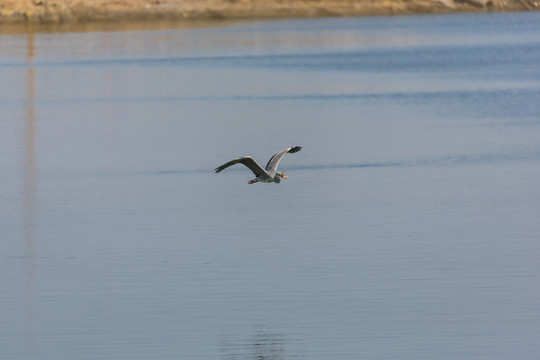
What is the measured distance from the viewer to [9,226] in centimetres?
1628

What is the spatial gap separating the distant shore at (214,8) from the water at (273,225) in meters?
58.5

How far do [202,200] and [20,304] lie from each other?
565 cm

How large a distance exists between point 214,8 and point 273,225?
84.1 m

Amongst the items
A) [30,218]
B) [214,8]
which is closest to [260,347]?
[30,218]

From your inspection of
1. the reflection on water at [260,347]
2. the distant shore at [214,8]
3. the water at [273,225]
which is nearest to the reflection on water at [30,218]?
the water at [273,225]

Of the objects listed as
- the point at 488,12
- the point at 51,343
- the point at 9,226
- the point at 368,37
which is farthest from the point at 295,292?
the point at 488,12

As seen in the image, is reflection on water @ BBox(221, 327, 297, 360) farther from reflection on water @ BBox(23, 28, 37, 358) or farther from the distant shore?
the distant shore

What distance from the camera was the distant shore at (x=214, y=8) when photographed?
309 feet

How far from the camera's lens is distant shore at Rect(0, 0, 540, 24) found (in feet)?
309

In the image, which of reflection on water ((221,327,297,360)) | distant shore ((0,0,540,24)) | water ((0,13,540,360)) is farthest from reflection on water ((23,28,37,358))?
distant shore ((0,0,540,24))

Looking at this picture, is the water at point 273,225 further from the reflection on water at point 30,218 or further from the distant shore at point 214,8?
the distant shore at point 214,8

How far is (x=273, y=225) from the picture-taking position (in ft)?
51.7

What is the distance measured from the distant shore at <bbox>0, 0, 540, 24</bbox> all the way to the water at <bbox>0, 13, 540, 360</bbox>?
58506 millimetres

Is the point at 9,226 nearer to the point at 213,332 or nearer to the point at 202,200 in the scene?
the point at 202,200
